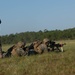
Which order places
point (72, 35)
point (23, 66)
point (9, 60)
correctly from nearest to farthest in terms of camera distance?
point (23, 66)
point (9, 60)
point (72, 35)

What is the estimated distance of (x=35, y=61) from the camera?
1507 centimetres

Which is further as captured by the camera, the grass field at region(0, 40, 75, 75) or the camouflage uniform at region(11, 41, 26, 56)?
the camouflage uniform at region(11, 41, 26, 56)

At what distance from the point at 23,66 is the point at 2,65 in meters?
1.01

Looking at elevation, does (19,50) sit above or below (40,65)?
above

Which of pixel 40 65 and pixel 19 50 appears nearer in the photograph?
pixel 40 65

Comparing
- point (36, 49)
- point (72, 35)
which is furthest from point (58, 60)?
point (72, 35)

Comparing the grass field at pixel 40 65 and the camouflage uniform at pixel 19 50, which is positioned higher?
the camouflage uniform at pixel 19 50

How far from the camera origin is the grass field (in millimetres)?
13664

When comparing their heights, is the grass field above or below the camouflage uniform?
below

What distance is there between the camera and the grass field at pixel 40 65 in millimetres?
13664

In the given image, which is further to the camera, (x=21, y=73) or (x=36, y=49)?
(x=36, y=49)

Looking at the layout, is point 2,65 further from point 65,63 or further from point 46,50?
point 46,50

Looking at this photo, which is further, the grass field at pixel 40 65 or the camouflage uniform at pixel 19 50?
the camouflage uniform at pixel 19 50

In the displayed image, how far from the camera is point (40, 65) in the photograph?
14.3m
